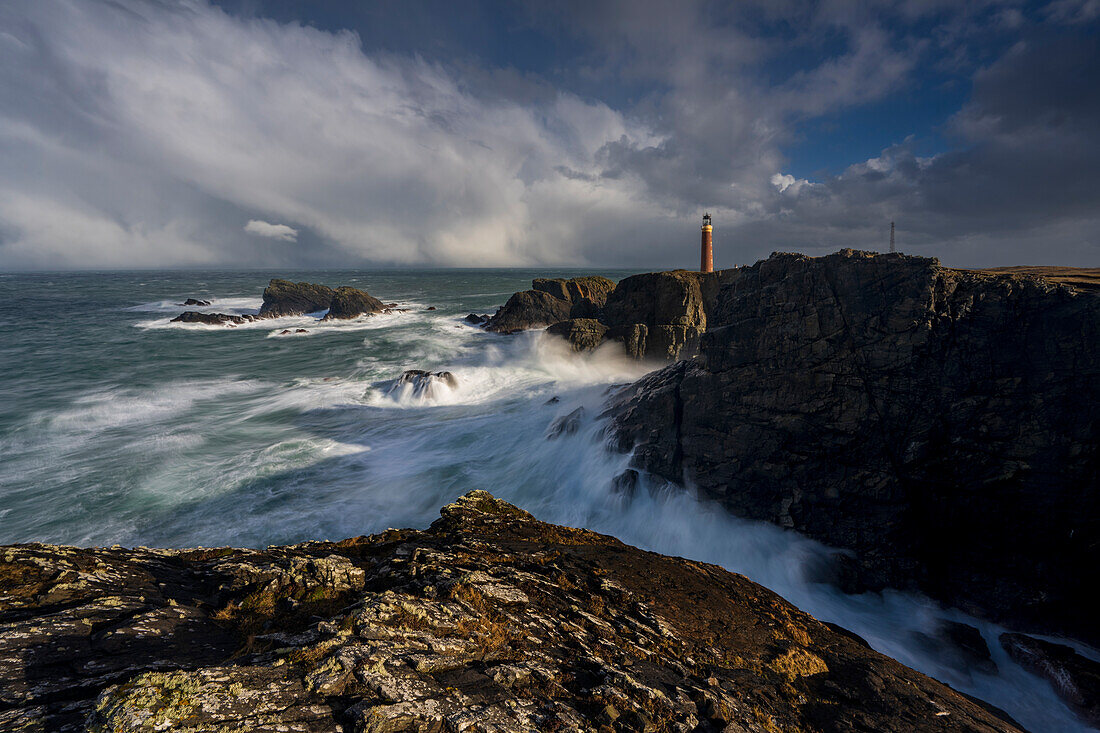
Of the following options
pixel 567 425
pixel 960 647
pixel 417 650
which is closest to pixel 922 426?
pixel 960 647

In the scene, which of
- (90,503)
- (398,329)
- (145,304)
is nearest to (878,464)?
(90,503)

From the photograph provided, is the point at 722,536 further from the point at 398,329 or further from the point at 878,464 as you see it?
the point at 398,329

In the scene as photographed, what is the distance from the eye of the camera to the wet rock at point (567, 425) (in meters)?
19.4

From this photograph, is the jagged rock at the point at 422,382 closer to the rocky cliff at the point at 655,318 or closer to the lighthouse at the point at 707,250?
the rocky cliff at the point at 655,318

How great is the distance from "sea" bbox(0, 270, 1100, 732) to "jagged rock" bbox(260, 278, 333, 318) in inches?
1125

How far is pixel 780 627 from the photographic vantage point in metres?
6.35

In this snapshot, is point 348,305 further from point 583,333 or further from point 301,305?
point 583,333

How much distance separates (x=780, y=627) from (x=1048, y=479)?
30.1 ft

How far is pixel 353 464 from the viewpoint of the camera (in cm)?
1859

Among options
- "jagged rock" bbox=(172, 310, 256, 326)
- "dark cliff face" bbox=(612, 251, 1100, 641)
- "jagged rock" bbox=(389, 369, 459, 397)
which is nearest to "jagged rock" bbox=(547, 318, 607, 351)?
"jagged rock" bbox=(389, 369, 459, 397)

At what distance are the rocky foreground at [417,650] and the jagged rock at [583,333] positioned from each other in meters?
28.3

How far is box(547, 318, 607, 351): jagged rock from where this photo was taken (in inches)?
1375

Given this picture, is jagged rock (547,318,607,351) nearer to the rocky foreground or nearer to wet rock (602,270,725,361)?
wet rock (602,270,725,361)

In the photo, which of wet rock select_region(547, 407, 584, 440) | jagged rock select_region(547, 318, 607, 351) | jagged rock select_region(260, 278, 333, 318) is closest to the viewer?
wet rock select_region(547, 407, 584, 440)
